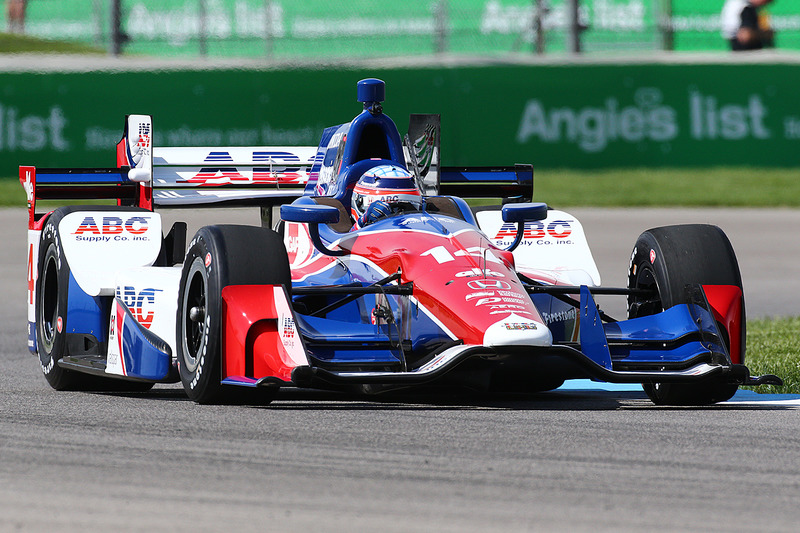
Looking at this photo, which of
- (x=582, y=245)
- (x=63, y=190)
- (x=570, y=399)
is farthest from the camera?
(x=63, y=190)

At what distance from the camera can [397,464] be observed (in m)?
5.36

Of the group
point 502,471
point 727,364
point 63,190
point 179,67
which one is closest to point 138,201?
point 63,190

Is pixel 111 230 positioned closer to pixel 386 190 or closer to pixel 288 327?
pixel 386 190

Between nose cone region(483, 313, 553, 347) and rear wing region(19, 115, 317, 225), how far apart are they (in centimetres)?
352

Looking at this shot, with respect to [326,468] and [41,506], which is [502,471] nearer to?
[326,468]

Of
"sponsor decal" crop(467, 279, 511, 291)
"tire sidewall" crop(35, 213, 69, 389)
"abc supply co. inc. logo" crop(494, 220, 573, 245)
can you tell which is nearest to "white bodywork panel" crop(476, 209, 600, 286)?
"abc supply co. inc. logo" crop(494, 220, 573, 245)

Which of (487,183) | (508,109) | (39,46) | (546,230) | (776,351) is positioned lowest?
(776,351)

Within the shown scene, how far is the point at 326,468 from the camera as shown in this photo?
5.27 m

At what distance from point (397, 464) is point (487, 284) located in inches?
73.0

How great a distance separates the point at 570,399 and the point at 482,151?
661 inches

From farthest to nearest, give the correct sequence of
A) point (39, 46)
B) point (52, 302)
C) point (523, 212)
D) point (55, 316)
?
point (39, 46) < point (52, 302) < point (55, 316) < point (523, 212)

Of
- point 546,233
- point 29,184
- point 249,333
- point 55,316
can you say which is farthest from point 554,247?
point 29,184

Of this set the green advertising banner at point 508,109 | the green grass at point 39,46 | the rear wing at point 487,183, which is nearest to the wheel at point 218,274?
the rear wing at point 487,183

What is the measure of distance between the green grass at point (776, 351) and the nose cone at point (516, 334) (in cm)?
228
